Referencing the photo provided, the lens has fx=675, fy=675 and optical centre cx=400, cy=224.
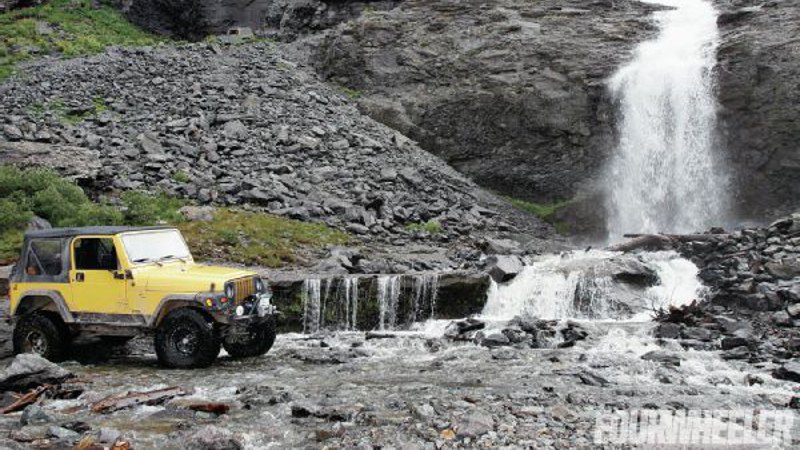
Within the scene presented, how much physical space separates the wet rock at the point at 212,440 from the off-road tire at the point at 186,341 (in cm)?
428

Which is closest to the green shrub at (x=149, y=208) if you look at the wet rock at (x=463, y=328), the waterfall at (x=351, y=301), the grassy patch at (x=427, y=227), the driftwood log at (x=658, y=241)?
the waterfall at (x=351, y=301)

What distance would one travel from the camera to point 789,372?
1220 cm

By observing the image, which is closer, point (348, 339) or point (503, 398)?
point (503, 398)

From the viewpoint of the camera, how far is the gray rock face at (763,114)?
31.2m

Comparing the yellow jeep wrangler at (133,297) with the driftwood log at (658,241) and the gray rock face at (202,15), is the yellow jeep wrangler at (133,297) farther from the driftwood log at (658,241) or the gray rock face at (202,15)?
the gray rock face at (202,15)

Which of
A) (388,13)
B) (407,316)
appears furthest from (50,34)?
(407,316)

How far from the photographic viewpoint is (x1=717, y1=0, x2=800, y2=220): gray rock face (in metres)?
31.2

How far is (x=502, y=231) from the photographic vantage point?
30469mm

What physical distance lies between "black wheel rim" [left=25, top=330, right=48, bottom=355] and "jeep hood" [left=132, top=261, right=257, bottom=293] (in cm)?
266

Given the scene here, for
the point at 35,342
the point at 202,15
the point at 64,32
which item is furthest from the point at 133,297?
the point at 202,15

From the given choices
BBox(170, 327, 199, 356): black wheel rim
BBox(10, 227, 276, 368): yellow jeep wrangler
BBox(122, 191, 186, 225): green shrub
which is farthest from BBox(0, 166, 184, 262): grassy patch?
BBox(170, 327, 199, 356): black wheel rim

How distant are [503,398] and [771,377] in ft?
17.8

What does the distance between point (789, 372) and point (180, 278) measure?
1152cm

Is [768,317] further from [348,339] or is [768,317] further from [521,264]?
[348,339]
